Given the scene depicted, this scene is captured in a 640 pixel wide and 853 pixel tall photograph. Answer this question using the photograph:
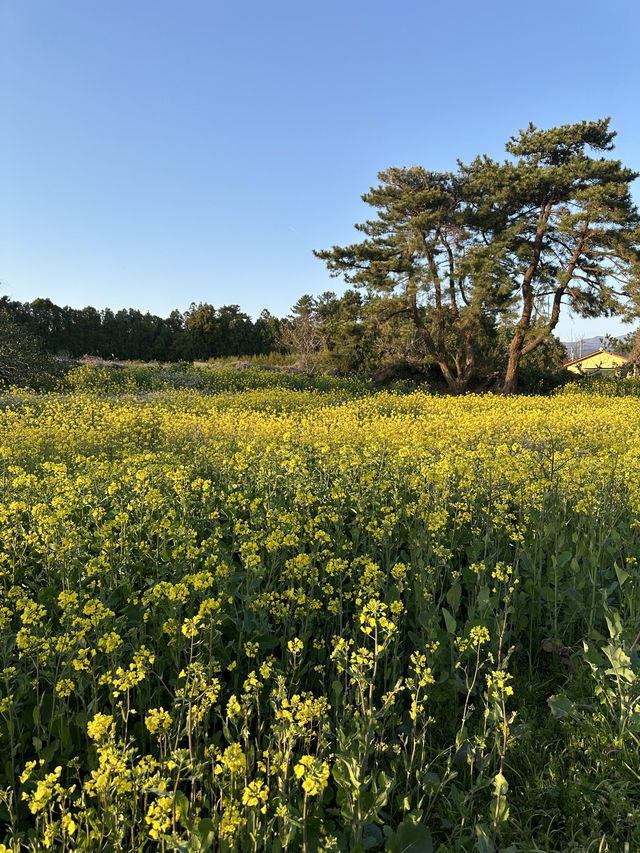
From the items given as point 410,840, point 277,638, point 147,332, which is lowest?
point 410,840

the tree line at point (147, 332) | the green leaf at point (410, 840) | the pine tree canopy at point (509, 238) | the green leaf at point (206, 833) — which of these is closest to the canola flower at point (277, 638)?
the green leaf at point (206, 833)

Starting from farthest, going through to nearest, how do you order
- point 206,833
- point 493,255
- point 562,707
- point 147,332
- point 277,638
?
1. point 147,332
2. point 493,255
3. point 277,638
4. point 562,707
5. point 206,833

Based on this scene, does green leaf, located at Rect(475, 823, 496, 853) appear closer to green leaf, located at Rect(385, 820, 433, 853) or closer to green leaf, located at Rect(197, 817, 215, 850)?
green leaf, located at Rect(385, 820, 433, 853)

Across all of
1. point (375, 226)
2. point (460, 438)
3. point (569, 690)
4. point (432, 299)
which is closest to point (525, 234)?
point (432, 299)

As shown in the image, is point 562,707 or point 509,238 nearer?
point 562,707

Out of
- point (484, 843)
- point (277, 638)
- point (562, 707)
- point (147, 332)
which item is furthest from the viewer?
point (147, 332)

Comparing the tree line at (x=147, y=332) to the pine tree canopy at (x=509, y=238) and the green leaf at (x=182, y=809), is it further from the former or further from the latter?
the green leaf at (x=182, y=809)

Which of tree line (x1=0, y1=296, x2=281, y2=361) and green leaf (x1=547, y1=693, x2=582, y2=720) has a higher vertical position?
tree line (x1=0, y1=296, x2=281, y2=361)

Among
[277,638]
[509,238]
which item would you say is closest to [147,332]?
[509,238]

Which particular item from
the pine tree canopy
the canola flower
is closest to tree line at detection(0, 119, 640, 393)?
the pine tree canopy

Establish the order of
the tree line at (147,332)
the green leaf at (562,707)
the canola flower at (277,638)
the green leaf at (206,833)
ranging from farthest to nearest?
the tree line at (147,332), the green leaf at (562,707), the canola flower at (277,638), the green leaf at (206,833)

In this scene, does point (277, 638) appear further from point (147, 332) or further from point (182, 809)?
point (147, 332)

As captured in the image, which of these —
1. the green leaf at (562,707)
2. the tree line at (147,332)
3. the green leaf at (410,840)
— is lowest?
the green leaf at (410,840)

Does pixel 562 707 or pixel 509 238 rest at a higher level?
pixel 509 238
